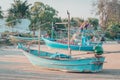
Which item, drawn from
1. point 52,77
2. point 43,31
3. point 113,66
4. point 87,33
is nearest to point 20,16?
point 43,31

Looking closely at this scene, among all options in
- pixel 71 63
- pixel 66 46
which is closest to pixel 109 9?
pixel 66 46

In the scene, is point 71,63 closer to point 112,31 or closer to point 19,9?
point 19,9

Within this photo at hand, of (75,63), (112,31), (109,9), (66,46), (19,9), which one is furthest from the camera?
(112,31)

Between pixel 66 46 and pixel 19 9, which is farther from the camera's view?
pixel 19 9

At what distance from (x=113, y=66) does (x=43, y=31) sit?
35231 millimetres

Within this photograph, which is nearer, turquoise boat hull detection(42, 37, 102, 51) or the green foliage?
turquoise boat hull detection(42, 37, 102, 51)

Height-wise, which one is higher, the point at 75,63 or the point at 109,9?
the point at 109,9

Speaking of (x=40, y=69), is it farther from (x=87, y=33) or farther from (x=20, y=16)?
(x=20, y=16)

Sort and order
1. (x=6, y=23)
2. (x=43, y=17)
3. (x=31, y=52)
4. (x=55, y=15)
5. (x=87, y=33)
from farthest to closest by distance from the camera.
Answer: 1. (x=55, y=15)
2. (x=43, y=17)
3. (x=6, y=23)
4. (x=87, y=33)
5. (x=31, y=52)

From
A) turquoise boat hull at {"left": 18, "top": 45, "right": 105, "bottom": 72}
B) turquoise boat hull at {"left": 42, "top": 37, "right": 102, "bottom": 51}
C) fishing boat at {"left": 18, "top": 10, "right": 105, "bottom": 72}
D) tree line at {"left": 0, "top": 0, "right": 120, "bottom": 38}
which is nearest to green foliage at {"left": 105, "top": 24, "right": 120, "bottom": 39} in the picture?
tree line at {"left": 0, "top": 0, "right": 120, "bottom": 38}

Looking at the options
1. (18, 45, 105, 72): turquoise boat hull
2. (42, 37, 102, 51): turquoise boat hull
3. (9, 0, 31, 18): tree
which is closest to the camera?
A: (18, 45, 105, 72): turquoise boat hull

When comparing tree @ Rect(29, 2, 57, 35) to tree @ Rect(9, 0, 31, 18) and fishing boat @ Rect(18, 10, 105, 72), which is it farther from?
fishing boat @ Rect(18, 10, 105, 72)

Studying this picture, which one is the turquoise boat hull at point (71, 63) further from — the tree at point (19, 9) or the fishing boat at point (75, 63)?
the tree at point (19, 9)

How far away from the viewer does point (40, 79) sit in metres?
17.1
